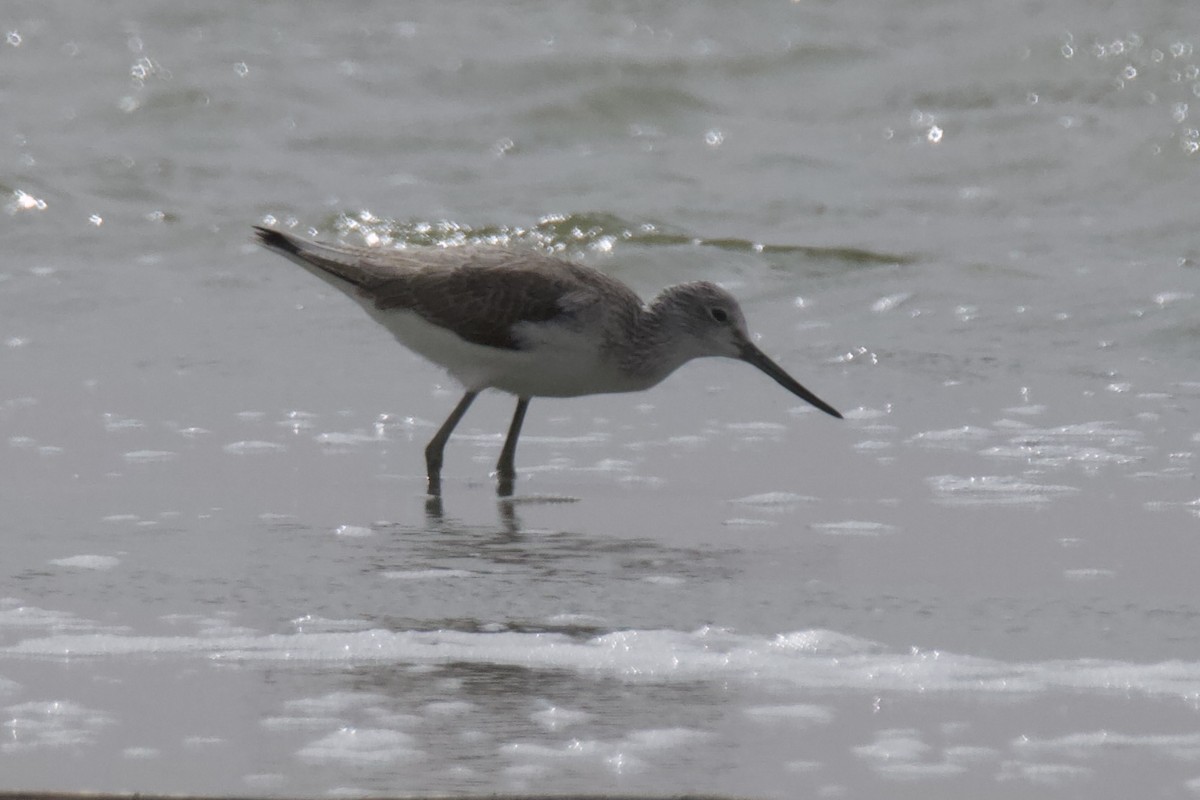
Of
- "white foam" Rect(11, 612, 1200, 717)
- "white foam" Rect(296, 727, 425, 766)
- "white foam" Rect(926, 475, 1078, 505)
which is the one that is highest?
"white foam" Rect(926, 475, 1078, 505)

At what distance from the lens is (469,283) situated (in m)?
6.52

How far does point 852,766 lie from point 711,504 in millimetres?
2438

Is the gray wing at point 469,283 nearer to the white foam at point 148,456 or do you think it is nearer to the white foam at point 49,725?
the white foam at point 148,456

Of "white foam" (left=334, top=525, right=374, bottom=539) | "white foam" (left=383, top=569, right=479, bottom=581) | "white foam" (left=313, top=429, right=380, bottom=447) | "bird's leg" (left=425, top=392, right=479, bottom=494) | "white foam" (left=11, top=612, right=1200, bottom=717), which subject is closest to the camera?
"white foam" (left=11, top=612, right=1200, bottom=717)

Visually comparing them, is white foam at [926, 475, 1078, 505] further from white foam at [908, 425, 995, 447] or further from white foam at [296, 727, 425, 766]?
white foam at [296, 727, 425, 766]

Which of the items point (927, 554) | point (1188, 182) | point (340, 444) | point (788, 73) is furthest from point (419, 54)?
point (927, 554)

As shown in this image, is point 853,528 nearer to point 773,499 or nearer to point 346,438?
point 773,499

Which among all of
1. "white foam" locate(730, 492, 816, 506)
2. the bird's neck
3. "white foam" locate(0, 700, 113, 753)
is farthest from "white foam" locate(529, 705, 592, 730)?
the bird's neck

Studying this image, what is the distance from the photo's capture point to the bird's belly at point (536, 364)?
20.8 feet

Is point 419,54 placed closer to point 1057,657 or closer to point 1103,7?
point 1103,7

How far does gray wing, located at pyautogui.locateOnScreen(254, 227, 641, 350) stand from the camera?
6.39 metres

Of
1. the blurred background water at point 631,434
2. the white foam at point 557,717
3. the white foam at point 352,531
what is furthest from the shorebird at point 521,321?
the white foam at point 557,717

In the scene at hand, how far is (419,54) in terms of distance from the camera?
616 inches

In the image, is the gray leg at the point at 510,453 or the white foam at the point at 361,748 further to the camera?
the gray leg at the point at 510,453
